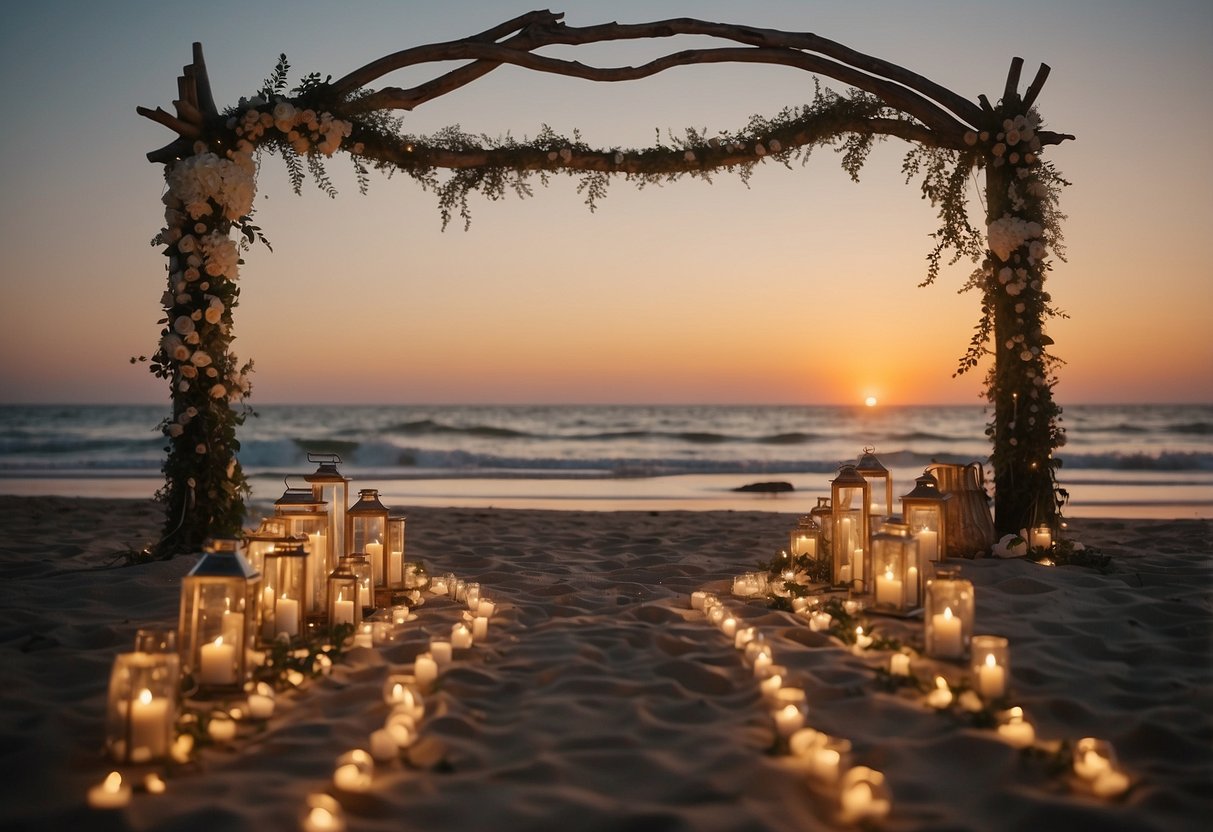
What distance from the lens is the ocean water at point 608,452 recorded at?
1305 centimetres

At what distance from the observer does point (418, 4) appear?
7719 mm

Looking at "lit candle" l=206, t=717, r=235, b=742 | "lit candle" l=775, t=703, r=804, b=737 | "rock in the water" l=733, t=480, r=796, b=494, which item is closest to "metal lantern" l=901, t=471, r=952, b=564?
"lit candle" l=775, t=703, r=804, b=737

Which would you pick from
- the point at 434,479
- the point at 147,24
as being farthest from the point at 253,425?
the point at 147,24

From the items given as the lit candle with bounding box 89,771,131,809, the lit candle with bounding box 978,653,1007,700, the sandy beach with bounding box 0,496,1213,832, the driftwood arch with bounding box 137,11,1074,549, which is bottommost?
the sandy beach with bounding box 0,496,1213,832

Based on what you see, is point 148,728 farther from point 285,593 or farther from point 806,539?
point 806,539

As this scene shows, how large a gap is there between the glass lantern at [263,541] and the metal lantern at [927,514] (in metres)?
3.13

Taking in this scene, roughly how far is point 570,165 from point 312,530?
12.7ft

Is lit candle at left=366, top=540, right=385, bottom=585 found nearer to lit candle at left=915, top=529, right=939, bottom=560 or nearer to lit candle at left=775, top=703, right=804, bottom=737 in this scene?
lit candle at left=775, top=703, right=804, bottom=737

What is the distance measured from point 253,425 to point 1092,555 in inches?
1341

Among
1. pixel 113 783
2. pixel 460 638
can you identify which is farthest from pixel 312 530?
pixel 113 783

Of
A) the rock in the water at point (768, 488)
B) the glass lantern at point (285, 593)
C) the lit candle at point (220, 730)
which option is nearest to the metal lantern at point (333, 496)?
the glass lantern at point (285, 593)

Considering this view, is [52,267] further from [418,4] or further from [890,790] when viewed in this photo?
[890,790]

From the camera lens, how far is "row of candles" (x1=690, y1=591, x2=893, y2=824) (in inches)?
91.6

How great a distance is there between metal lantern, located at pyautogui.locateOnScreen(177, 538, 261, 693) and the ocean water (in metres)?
2.92
